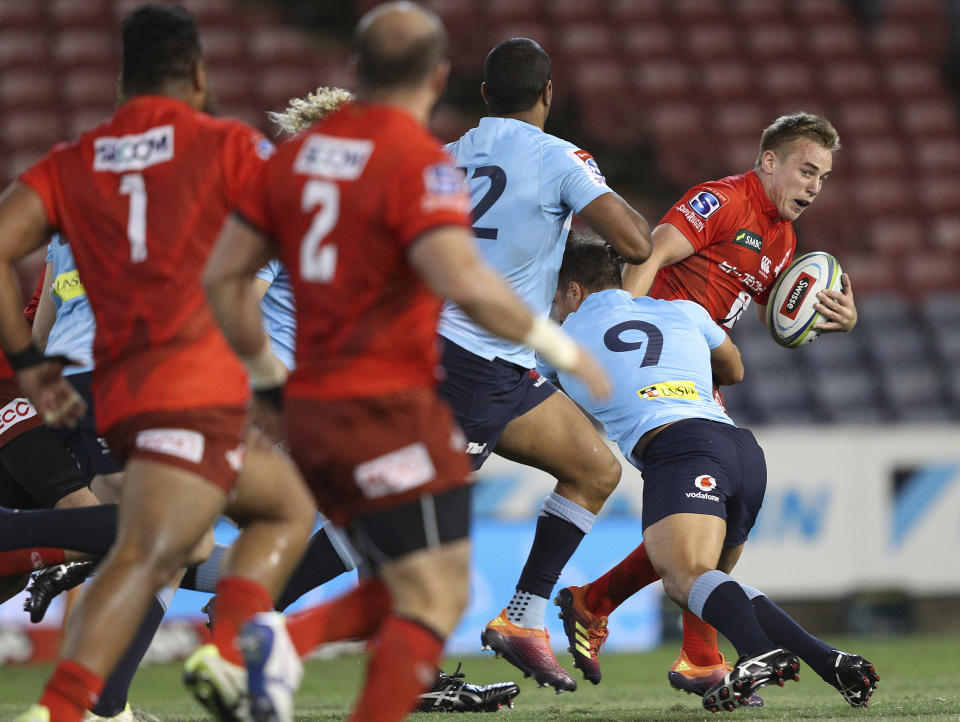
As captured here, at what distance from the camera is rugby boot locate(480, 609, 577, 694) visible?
16.0ft

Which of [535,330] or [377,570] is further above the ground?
[535,330]

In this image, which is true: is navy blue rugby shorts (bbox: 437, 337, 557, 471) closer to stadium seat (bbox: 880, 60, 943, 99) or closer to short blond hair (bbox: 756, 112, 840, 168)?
short blond hair (bbox: 756, 112, 840, 168)

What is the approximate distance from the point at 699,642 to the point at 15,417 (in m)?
2.66

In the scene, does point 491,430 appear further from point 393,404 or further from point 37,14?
point 37,14

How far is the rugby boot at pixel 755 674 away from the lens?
4.31 m

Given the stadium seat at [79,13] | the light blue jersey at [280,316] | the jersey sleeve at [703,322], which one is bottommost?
the light blue jersey at [280,316]

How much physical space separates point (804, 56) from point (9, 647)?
9.61 meters

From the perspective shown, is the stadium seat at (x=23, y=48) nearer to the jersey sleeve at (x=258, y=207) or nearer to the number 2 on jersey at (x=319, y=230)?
the jersey sleeve at (x=258, y=207)

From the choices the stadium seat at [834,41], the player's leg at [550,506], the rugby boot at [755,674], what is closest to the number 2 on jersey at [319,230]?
the player's leg at [550,506]

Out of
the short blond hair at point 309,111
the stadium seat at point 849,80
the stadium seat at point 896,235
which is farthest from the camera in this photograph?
the stadium seat at point 849,80

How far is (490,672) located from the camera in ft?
25.4

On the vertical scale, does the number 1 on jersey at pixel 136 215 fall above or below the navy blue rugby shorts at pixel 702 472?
above

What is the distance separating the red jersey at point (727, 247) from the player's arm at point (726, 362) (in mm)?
339

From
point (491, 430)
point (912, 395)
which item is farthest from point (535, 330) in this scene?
point (912, 395)
